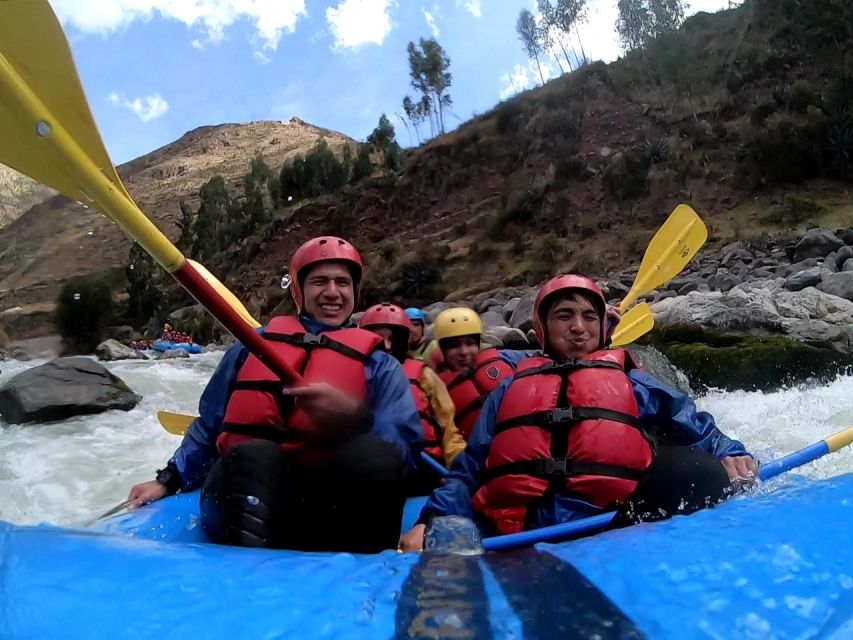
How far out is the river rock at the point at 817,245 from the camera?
9883 mm

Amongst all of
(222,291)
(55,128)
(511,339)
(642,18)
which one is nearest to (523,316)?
(511,339)

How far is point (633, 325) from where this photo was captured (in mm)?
4637

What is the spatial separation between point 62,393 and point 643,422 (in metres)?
6.18

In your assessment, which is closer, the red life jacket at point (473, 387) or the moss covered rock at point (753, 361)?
the red life jacket at point (473, 387)

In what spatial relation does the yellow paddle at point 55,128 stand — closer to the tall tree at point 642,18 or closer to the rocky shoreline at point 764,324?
the rocky shoreline at point 764,324

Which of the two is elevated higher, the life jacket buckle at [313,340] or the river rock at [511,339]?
the life jacket buckle at [313,340]

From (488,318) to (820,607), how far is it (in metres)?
10.7

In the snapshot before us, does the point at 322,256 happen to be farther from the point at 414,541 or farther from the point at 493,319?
the point at 493,319

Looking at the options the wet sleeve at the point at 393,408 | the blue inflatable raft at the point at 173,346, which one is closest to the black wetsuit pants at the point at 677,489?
the wet sleeve at the point at 393,408

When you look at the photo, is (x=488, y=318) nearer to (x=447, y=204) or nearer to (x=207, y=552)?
(x=207, y=552)

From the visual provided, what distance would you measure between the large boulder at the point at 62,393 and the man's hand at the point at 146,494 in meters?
4.72

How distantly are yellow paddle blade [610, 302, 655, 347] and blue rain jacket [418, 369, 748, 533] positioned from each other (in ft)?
7.83

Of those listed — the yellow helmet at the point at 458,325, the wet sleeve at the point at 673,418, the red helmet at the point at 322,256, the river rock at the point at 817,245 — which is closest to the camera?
the wet sleeve at the point at 673,418

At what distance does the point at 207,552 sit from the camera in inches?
48.3
